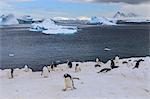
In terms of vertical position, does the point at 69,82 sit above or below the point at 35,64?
above

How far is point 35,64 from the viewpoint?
16828mm

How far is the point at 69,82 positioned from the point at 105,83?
0.78 metres

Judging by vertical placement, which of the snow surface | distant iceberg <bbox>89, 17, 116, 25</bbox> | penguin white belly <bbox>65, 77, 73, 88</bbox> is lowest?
distant iceberg <bbox>89, 17, 116, 25</bbox>

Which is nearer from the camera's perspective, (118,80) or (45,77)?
(118,80)

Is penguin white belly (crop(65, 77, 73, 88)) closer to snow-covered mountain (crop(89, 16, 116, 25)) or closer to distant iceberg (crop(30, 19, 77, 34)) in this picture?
distant iceberg (crop(30, 19, 77, 34))

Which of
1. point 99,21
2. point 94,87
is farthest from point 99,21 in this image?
point 94,87

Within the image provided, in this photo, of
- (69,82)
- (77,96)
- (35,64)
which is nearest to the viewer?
(77,96)

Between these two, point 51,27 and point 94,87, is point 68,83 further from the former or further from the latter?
point 51,27

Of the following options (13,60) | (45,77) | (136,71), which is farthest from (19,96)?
(13,60)

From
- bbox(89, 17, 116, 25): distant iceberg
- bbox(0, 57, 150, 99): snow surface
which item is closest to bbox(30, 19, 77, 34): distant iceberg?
bbox(89, 17, 116, 25): distant iceberg

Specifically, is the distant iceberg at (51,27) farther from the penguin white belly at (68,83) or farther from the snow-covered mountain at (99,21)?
the penguin white belly at (68,83)

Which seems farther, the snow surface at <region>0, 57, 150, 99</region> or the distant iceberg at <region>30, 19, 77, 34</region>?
the distant iceberg at <region>30, 19, 77, 34</region>

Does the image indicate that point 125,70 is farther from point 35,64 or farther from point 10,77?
point 35,64

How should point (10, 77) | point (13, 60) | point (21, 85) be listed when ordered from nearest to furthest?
point (21, 85) → point (10, 77) → point (13, 60)
